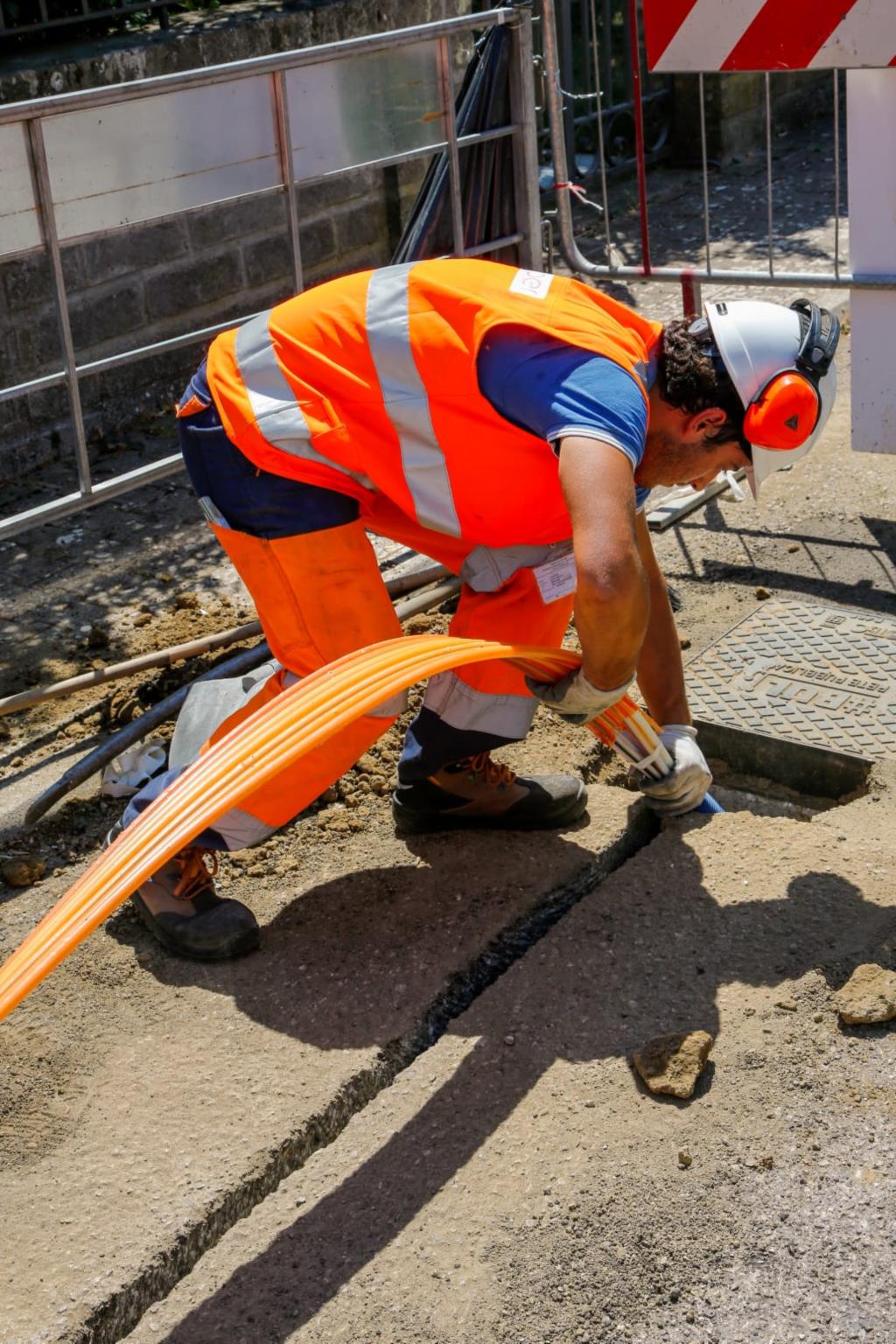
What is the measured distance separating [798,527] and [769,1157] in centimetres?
300

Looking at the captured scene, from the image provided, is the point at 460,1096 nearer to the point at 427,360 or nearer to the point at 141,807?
the point at 141,807

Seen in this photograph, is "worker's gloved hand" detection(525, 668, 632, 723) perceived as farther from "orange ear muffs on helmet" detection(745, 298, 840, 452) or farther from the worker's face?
"orange ear muffs on helmet" detection(745, 298, 840, 452)

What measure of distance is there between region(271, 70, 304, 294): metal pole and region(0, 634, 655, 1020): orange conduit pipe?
6.16 ft

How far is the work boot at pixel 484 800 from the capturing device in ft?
11.5

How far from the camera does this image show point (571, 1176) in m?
2.54

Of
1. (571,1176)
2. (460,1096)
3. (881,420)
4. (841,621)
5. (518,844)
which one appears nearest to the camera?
(571,1176)

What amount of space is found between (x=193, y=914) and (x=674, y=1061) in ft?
3.48

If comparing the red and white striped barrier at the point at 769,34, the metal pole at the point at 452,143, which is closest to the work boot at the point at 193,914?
the metal pole at the point at 452,143

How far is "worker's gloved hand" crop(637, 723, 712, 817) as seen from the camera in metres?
3.29

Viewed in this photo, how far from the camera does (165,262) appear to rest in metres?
6.40

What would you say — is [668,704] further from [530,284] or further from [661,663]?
[530,284]

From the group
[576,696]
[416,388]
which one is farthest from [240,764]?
[416,388]

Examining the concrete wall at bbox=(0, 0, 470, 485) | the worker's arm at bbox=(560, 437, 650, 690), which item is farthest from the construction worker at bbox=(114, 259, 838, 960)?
the concrete wall at bbox=(0, 0, 470, 485)

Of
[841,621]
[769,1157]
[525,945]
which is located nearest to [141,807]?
[525,945]
